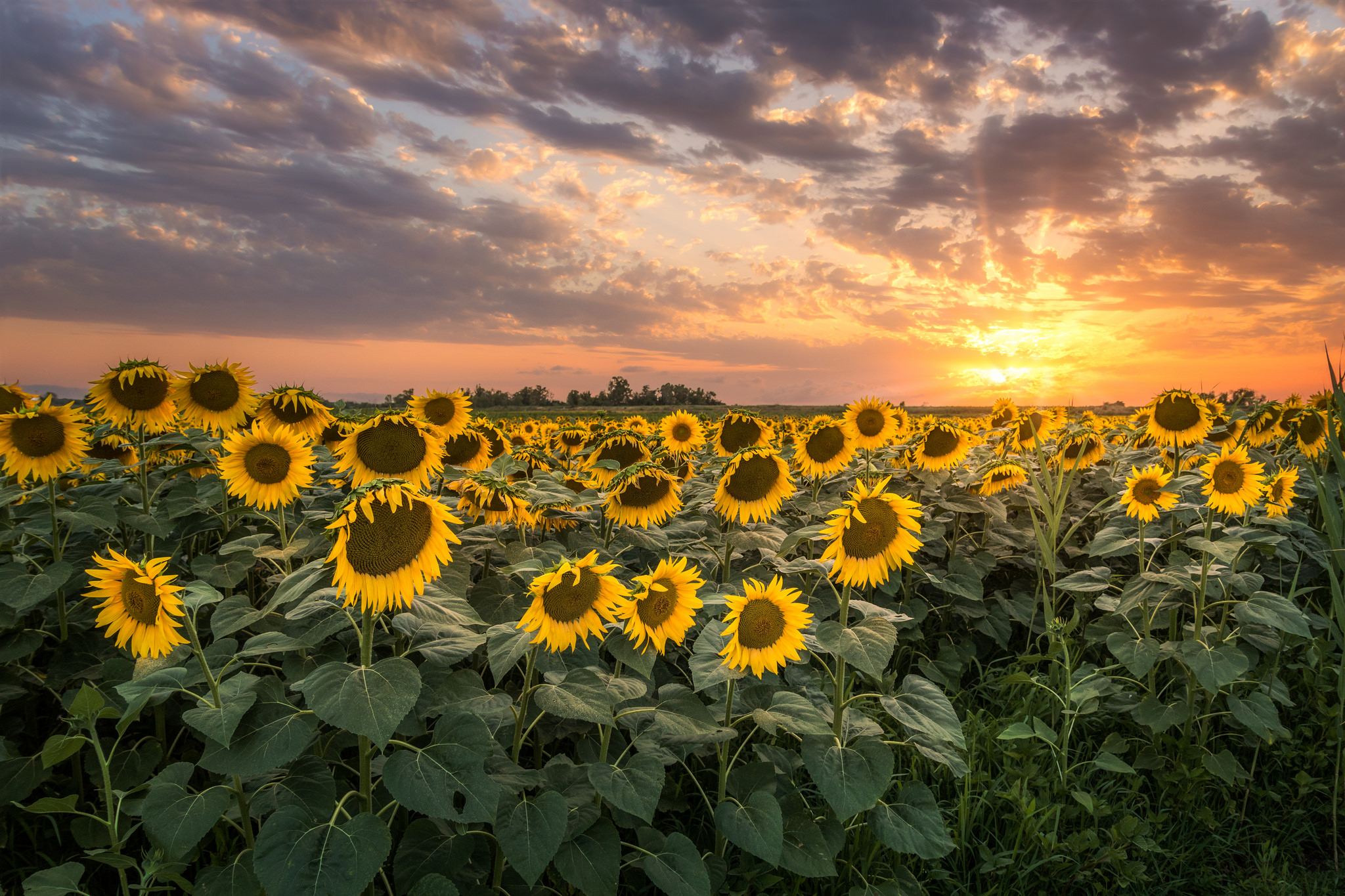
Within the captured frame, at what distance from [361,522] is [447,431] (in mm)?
2647

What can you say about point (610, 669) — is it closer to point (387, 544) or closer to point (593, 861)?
point (593, 861)

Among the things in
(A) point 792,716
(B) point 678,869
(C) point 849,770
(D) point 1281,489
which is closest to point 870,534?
(A) point 792,716

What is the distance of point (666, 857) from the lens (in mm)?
2648

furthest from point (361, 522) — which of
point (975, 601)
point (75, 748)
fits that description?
point (975, 601)

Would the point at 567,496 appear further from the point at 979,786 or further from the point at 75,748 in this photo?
the point at 979,786

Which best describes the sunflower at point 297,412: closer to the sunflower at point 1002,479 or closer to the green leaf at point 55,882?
the green leaf at point 55,882

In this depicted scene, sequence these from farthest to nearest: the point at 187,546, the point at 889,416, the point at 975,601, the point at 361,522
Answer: the point at 889,416, the point at 975,601, the point at 187,546, the point at 361,522

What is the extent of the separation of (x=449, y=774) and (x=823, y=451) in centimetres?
393

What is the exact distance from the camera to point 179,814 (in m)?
2.36

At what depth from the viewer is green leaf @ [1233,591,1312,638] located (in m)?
3.87

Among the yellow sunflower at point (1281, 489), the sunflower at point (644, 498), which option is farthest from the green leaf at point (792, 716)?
the yellow sunflower at point (1281, 489)

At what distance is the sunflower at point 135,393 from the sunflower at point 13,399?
0.33m

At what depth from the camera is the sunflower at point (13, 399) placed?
4480 mm

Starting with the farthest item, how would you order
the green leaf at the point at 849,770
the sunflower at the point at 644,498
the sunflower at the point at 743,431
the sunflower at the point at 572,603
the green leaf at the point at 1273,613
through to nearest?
the sunflower at the point at 743,431 < the green leaf at the point at 1273,613 < the sunflower at the point at 644,498 < the green leaf at the point at 849,770 < the sunflower at the point at 572,603
